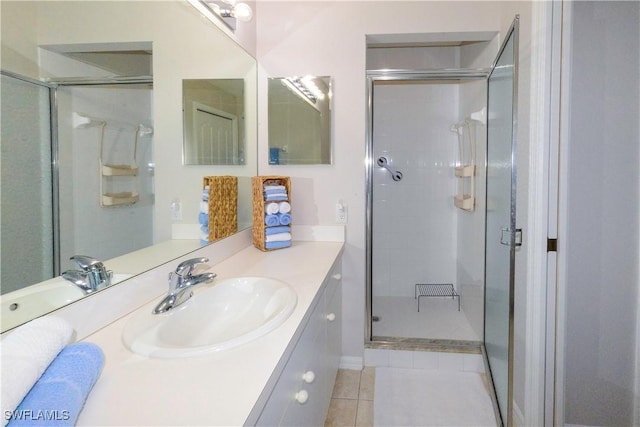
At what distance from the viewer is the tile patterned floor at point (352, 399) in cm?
183

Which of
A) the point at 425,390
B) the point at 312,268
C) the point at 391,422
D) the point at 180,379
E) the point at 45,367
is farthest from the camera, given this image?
the point at 425,390

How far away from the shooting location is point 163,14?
4.30 feet

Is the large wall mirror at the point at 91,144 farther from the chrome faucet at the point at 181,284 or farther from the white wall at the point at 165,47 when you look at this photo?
the chrome faucet at the point at 181,284

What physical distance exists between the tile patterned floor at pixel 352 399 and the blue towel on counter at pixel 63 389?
1.45 meters

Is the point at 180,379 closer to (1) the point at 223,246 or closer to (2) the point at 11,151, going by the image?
(2) the point at 11,151

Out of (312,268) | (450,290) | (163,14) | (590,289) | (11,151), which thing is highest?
(163,14)

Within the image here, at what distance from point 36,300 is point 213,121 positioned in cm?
119

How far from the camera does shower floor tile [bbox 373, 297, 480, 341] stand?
2.47 m

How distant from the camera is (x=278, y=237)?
1954 millimetres

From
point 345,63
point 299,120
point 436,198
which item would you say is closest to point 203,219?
point 299,120

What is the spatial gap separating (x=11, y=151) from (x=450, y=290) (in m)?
3.22

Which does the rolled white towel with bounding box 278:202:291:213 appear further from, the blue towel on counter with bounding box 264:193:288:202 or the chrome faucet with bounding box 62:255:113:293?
the chrome faucet with bounding box 62:255:113:293

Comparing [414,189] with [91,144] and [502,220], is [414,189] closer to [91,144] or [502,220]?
[502,220]

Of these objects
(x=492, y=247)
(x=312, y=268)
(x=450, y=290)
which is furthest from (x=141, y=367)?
(x=450, y=290)
